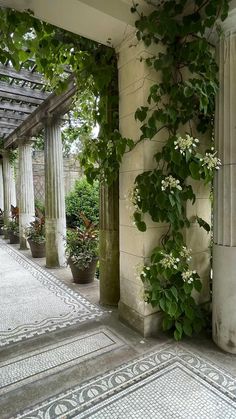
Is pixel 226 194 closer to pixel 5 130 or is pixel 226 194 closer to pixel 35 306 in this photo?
pixel 35 306

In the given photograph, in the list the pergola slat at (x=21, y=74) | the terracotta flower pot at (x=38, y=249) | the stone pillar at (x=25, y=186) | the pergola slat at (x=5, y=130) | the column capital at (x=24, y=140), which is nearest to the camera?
the pergola slat at (x=21, y=74)

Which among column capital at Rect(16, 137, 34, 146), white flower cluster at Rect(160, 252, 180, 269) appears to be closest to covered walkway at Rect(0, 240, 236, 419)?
white flower cluster at Rect(160, 252, 180, 269)

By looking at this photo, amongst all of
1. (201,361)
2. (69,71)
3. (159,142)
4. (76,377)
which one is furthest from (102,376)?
(69,71)

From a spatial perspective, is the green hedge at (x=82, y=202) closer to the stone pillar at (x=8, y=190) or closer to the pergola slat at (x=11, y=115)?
the stone pillar at (x=8, y=190)

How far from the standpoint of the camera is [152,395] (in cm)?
147

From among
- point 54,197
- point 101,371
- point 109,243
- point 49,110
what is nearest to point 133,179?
point 109,243

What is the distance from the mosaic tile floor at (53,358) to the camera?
1621mm

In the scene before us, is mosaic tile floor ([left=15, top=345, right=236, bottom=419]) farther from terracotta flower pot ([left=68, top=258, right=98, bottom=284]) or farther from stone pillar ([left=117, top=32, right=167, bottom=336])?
terracotta flower pot ([left=68, top=258, right=98, bottom=284])

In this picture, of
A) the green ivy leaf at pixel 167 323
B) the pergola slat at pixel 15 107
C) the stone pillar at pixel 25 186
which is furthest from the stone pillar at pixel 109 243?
the stone pillar at pixel 25 186

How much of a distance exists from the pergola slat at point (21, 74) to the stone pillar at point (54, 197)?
22.6 inches

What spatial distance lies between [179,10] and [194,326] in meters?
2.13

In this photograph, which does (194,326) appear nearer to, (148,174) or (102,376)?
(102,376)

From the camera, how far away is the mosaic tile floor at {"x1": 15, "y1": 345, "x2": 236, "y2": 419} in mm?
1349

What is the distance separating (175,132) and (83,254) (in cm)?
199
